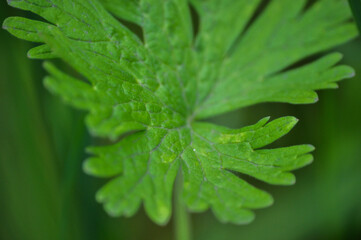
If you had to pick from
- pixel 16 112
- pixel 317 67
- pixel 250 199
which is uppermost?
pixel 317 67

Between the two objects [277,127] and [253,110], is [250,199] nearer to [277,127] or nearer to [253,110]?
[277,127]

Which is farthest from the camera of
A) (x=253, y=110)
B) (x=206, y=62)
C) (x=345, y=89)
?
(x=253, y=110)

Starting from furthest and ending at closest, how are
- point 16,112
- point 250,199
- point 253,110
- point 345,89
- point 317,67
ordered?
point 253,110 → point 345,89 → point 16,112 → point 317,67 → point 250,199

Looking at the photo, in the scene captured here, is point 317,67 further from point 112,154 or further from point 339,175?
point 112,154

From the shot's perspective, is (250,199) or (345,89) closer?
(250,199)

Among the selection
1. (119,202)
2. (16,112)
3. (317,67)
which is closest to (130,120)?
(119,202)

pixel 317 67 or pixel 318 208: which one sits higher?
pixel 317 67
